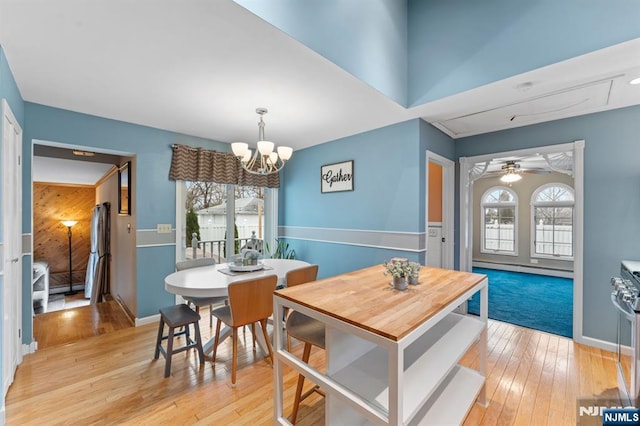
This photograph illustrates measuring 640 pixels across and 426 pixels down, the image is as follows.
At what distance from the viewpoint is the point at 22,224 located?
2402 mm

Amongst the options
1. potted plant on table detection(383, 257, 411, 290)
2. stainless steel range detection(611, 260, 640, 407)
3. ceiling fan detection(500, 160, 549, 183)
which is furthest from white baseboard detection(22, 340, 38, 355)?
ceiling fan detection(500, 160, 549, 183)

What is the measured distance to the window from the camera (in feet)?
12.0

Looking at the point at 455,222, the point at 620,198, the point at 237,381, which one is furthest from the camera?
the point at 455,222

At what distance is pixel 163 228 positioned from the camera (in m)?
3.34

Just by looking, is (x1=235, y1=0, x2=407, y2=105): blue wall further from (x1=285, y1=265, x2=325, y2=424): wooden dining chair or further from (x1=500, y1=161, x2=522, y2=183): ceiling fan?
(x1=500, y1=161, x2=522, y2=183): ceiling fan

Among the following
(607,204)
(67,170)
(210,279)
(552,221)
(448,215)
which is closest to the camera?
(210,279)

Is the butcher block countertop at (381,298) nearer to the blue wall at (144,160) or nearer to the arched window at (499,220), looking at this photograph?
the blue wall at (144,160)

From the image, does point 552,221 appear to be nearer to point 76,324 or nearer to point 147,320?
point 147,320

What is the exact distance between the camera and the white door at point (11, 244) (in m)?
1.79

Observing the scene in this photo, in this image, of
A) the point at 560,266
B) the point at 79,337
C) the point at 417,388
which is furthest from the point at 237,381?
the point at 560,266

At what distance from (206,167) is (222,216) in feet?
2.56

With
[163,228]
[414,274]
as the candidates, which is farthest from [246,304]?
[163,228]

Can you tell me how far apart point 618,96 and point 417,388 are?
10.2ft

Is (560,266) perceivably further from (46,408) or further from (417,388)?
(46,408)
